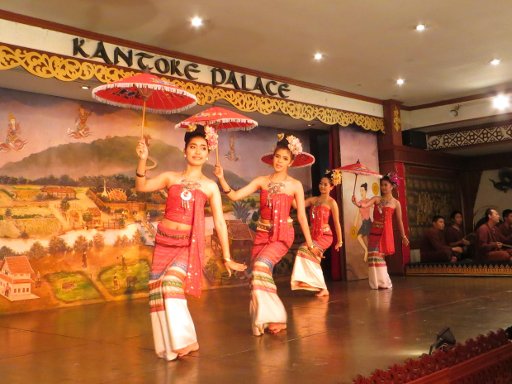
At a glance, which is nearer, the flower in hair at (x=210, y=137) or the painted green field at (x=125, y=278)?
the flower in hair at (x=210, y=137)

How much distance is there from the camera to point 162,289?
367 centimetres

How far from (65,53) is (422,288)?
526cm

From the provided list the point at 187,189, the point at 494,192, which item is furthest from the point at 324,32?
the point at 494,192

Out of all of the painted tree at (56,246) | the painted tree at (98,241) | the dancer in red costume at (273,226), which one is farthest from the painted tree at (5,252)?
the dancer in red costume at (273,226)

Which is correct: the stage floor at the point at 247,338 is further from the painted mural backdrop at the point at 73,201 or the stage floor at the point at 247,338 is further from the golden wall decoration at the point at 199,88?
the golden wall decoration at the point at 199,88

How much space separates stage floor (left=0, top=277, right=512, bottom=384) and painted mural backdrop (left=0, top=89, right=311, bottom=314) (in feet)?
1.36

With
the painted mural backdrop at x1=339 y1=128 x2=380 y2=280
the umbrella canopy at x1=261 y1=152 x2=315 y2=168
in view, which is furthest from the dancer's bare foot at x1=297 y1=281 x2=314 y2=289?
the painted mural backdrop at x1=339 y1=128 x2=380 y2=280

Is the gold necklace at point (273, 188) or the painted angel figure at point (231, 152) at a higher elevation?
the painted angel figure at point (231, 152)

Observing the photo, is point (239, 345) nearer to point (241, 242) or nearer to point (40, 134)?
point (40, 134)

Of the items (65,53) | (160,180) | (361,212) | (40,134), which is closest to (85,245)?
(40,134)

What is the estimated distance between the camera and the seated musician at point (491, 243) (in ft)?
29.6

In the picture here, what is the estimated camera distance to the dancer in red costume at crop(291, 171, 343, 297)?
6.73 m

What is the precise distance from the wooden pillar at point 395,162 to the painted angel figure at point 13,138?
609 centimetres

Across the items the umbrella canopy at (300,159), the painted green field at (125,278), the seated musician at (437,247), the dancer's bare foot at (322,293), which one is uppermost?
the umbrella canopy at (300,159)
